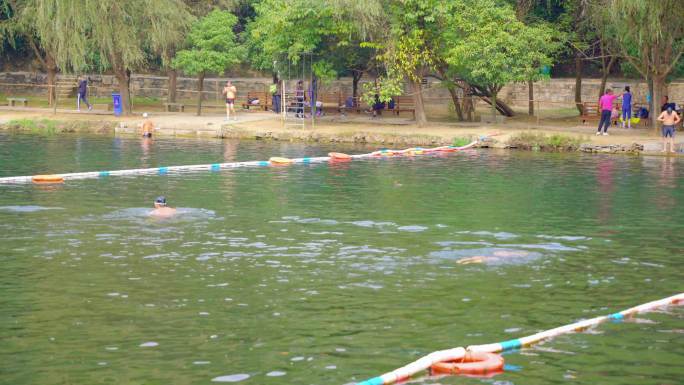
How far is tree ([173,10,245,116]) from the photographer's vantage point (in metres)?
45.6

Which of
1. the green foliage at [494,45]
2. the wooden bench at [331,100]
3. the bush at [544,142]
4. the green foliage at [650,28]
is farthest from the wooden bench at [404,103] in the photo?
the green foliage at [650,28]

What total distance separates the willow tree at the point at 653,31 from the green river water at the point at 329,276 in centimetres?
816

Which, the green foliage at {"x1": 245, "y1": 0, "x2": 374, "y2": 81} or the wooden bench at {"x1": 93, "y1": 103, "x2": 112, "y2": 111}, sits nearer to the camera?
the green foliage at {"x1": 245, "y1": 0, "x2": 374, "y2": 81}

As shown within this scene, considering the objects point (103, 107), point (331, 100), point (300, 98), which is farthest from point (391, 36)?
point (103, 107)

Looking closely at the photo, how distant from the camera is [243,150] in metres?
37.5

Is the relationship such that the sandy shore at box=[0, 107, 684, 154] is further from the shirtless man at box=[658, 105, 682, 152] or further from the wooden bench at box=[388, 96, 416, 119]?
the wooden bench at box=[388, 96, 416, 119]

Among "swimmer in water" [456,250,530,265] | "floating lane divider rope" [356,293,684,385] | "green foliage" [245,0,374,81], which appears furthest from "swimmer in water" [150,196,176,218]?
"green foliage" [245,0,374,81]

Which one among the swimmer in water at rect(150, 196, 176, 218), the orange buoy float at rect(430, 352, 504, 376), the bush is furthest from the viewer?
the bush

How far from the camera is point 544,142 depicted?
37.7m

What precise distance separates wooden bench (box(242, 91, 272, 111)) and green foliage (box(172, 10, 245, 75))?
559 cm

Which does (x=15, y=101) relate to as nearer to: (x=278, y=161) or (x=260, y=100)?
(x=260, y=100)

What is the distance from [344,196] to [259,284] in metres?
10.1

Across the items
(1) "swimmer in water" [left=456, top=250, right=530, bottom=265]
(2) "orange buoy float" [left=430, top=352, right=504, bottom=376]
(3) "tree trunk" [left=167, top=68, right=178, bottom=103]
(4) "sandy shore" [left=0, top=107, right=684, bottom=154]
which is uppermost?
(3) "tree trunk" [left=167, top=68, right=178, bottom=103]

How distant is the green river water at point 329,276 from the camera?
12.1m
